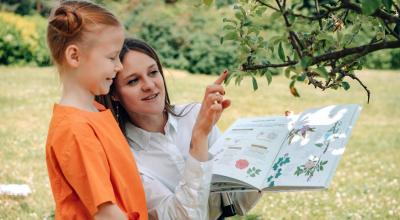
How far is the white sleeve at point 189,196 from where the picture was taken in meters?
2.11

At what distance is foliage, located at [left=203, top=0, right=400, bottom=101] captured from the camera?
1.66m

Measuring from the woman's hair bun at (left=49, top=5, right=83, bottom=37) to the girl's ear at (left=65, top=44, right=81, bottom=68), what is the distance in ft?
0.14

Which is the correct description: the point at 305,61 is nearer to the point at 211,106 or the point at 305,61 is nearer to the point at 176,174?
the point at 211,106

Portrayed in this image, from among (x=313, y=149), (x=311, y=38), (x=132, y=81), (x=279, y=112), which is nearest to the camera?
(x=311, y=38)

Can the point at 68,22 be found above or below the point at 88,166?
above

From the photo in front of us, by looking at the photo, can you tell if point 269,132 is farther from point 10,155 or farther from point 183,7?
point 183,7

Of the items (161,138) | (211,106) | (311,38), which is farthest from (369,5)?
(161,138)

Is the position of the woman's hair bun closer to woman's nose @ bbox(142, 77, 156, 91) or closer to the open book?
woman's nose @ bbox(142, 77, 156, 91)

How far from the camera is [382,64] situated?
664 inches

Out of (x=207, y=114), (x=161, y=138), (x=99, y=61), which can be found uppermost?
(x=99, y=61)

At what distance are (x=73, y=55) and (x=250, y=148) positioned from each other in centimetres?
76

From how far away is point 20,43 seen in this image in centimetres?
1471

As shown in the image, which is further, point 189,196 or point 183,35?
point 183,35

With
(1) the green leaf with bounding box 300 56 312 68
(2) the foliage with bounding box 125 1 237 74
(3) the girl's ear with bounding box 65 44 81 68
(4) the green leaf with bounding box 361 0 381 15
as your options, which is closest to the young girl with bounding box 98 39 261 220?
(3) the girl's ear with bounding box 65 44 81 68
